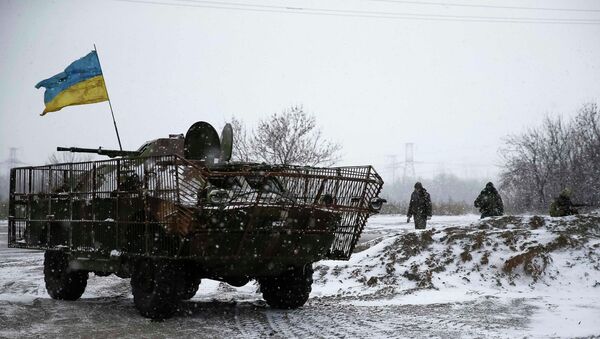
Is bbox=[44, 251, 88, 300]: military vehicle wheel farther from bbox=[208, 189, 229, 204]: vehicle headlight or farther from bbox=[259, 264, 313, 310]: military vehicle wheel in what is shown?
bbox=[208, 189, 229, 204]: vehicle headlight

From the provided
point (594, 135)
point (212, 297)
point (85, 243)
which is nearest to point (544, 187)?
point (594, 135)

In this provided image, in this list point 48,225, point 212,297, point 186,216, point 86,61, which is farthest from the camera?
point 86,61

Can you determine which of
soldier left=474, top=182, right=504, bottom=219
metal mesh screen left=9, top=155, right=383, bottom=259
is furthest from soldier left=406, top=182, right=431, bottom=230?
metal mesh screen left=9, top=155, right=383, bottom=259

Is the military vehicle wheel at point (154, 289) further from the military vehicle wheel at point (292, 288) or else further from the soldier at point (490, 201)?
the soldier at point (490, 201)

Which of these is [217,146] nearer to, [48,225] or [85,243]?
[85,243]

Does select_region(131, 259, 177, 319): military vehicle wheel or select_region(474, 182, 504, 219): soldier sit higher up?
select_region(474, 182, 504, 219): soldier

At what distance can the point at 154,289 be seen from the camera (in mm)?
8078

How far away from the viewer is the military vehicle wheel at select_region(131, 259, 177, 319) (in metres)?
7.96

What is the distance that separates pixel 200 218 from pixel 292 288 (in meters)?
2.30

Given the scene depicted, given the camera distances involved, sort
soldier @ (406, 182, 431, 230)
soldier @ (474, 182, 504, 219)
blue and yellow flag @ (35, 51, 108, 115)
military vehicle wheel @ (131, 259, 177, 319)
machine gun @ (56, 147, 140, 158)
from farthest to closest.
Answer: soldier @ (406, 182, 431, 230), soldier @ (474, 182, 504, 219), blue and yellow flag @ (35, 51, 108, 115), machine gun @ (56, 147, 140, 158), military vehicle wheel @ (131, 259, 177, 319)

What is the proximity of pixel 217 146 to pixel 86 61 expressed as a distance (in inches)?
168

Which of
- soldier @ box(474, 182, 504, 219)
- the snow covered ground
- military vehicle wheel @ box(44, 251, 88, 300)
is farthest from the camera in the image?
soldier @ box(474, 182, 504, 219)

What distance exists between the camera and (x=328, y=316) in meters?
8.52

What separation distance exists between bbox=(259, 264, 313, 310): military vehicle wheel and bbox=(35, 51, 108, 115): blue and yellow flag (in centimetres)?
499
